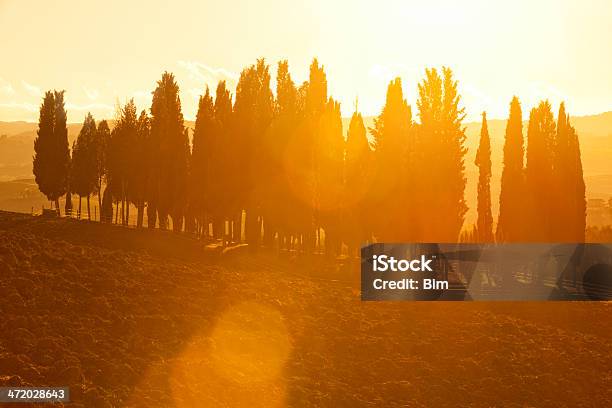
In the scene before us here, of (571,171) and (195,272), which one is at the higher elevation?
(571,171)

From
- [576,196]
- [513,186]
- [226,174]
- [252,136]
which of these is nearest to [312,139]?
[252,136]

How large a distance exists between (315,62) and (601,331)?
2500 centimetres

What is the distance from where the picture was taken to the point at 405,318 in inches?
934

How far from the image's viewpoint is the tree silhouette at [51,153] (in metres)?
52.0

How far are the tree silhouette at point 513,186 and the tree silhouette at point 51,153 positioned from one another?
36.8 metres

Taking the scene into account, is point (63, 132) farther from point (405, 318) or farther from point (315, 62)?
point (405, 318)

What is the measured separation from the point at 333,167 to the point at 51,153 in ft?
88.6

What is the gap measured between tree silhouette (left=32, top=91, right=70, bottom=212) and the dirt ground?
2934 cm

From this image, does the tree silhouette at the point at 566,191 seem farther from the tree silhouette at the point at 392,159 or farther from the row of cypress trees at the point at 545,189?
the tree silhouette at the point at 392,159

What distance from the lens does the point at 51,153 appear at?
171 feet

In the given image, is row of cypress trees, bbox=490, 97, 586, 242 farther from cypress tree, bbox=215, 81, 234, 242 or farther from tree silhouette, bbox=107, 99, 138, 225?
tree silhouette, bbox=107, 99, 138, 225

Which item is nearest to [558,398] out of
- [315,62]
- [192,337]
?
[192,337]

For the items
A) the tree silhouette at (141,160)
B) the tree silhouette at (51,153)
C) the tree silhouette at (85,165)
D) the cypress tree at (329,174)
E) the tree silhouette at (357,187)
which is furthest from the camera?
the tree silhouette at (85,165)

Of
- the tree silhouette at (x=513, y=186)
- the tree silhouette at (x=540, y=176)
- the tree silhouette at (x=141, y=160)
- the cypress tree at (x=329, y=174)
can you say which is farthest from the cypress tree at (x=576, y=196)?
the tree silhouette at (x=141, y=160)
